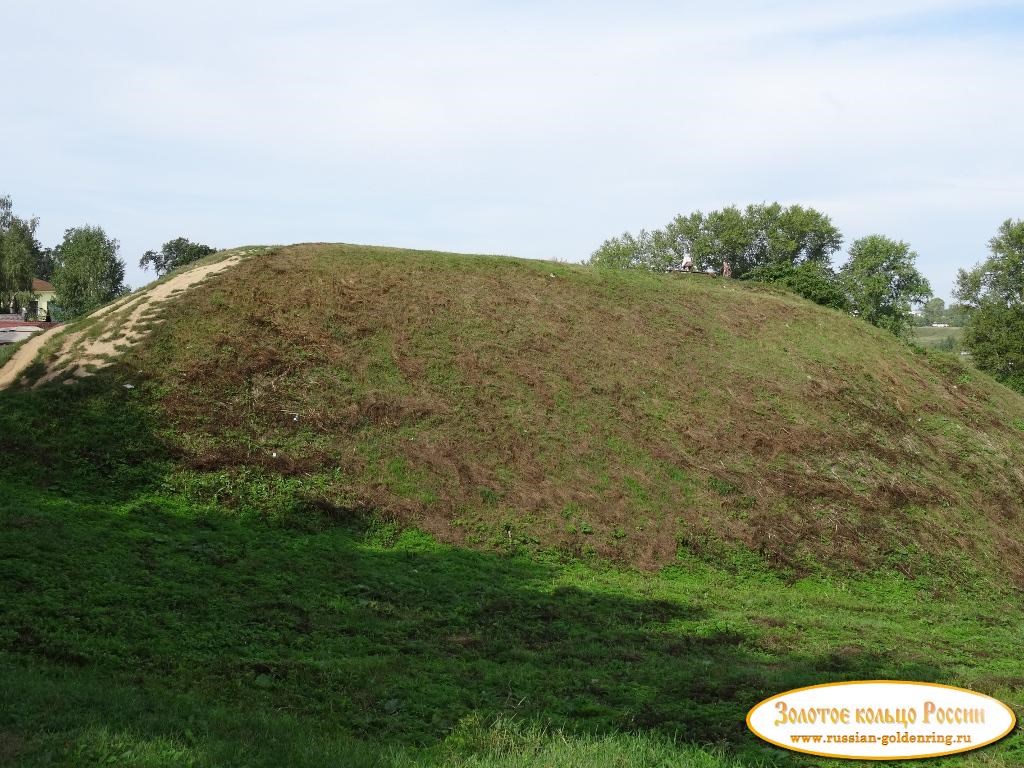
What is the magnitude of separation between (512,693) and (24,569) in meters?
5.73

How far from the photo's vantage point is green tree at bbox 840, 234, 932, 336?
188 feet

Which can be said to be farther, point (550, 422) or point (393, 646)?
point (550, 422)

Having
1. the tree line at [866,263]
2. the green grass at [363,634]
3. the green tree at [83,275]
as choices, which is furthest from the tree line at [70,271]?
the green grass at [363,634]

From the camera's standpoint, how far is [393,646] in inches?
378

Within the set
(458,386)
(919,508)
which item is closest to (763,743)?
(458,386)

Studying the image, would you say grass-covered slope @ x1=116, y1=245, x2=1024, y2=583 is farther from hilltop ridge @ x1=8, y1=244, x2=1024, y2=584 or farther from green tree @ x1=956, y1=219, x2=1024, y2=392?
green tree @ x1=956, y1=219, x2=1024, y2=392

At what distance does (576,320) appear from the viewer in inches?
832

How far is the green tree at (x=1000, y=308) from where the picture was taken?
Answer: 45125 millimetres

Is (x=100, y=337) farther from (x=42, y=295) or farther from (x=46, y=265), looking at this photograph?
(x=46, y=265)

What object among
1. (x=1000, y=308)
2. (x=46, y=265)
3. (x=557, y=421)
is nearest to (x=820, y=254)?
(x=1000, y=308)

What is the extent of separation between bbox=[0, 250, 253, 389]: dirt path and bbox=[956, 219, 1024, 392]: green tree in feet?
136

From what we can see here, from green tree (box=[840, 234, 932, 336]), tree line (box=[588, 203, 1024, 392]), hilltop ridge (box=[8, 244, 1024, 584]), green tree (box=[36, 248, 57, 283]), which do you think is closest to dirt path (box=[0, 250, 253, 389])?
hilltop ridge (box=[8, 244, 1024, 584])

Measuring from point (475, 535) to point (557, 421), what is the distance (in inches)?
156

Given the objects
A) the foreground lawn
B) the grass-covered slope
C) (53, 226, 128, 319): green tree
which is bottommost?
the foreground lawn
